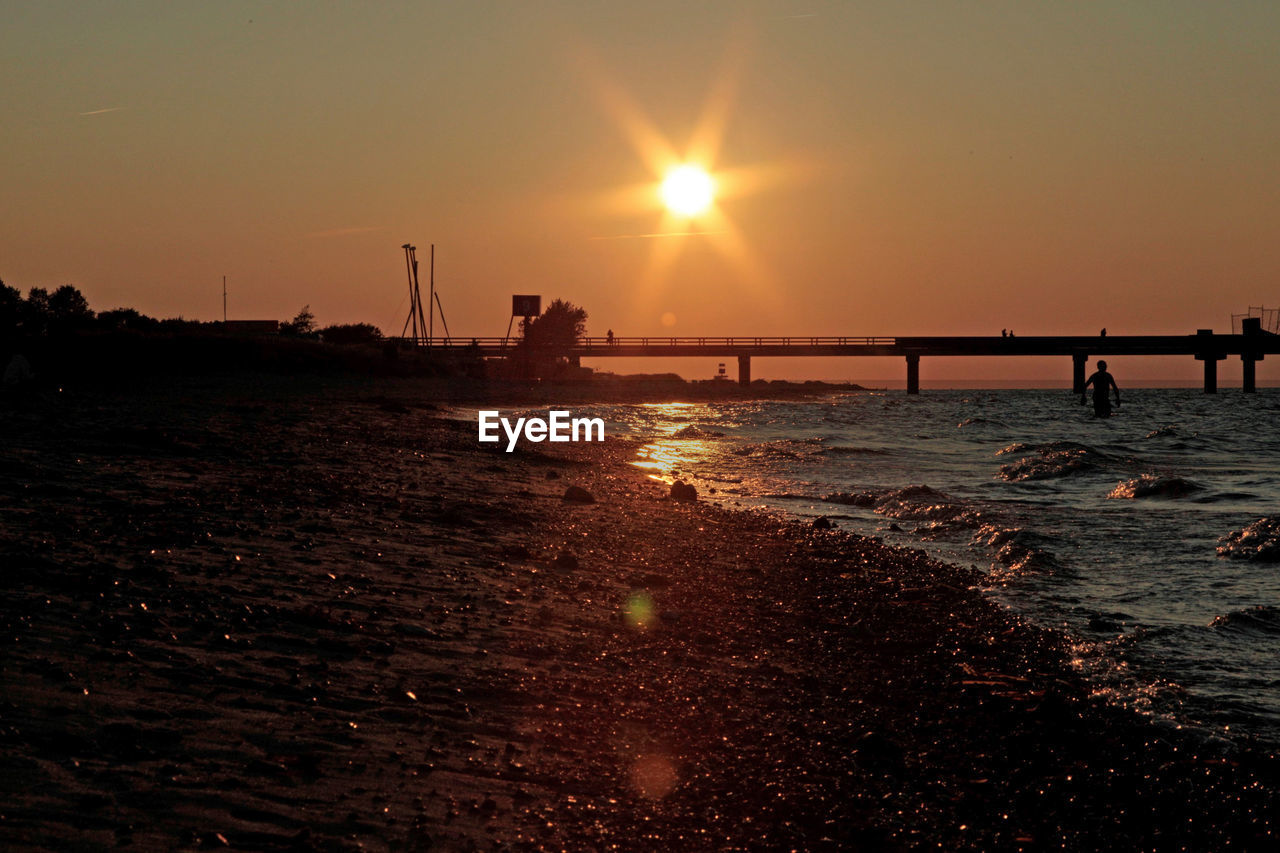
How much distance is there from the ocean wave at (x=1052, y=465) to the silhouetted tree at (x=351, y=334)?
6789 cm

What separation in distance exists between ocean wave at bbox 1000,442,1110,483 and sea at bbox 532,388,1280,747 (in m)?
0.06

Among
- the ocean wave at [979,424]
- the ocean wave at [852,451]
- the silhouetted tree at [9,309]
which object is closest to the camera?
the ocean wave at [852,451]

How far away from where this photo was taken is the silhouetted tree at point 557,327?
9669cm

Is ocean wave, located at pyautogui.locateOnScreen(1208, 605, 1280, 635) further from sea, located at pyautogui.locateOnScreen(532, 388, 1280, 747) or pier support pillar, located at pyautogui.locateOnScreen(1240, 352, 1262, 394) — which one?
pier support pillar, located at pyautogui.locateOnScreen(1240, 352, 1262, 394)

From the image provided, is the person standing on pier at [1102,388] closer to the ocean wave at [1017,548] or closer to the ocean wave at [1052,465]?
the ocean wave at [1052,465]

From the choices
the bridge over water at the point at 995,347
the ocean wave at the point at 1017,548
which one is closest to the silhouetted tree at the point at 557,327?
the bridge over water at the point at 995,347

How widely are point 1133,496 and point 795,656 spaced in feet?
44.3

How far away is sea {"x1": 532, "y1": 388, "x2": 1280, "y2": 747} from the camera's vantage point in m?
7.49

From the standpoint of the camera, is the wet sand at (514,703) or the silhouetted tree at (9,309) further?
the silhouetted tree at (9,309)

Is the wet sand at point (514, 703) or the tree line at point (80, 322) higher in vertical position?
the tree line at point (80, 322)

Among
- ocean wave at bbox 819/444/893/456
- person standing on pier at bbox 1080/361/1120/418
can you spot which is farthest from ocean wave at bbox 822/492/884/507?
person standing on pier at bbox 1080/361/1120/418

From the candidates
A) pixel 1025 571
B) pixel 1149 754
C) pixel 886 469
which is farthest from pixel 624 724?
pixel 886 469

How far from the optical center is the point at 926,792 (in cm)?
527

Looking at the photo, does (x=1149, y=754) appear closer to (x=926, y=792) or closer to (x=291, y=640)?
(x=926, y=792)
